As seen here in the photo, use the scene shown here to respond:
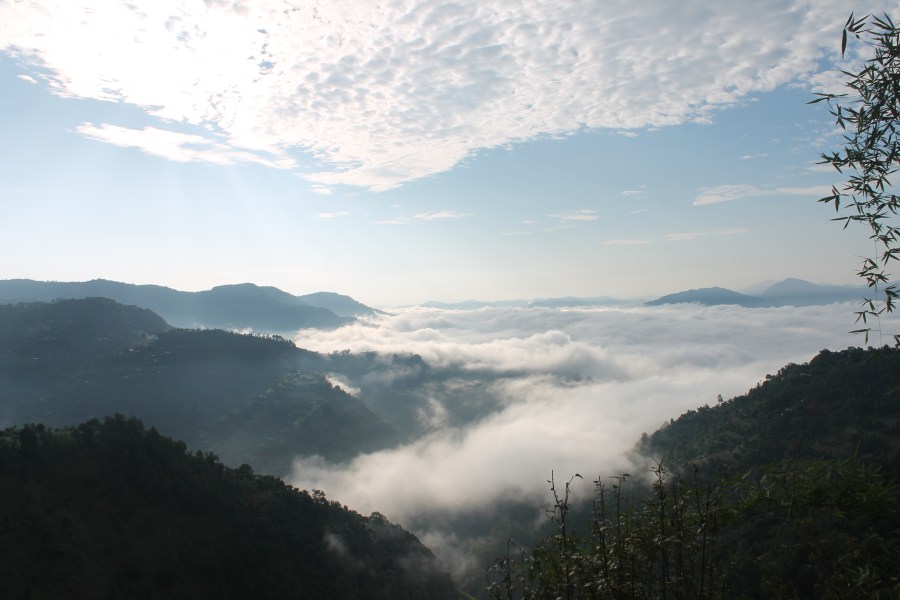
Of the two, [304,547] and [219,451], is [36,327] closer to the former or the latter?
[219,451]

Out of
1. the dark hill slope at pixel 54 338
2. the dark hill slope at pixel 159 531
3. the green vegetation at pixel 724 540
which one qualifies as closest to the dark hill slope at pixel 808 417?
the dark hill slope at pixel 159 531

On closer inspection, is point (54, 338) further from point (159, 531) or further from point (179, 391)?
point (159, 531)

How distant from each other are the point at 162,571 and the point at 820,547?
5774 centimetres

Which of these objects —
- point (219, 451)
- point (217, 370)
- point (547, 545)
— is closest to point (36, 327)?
point (217, 370)

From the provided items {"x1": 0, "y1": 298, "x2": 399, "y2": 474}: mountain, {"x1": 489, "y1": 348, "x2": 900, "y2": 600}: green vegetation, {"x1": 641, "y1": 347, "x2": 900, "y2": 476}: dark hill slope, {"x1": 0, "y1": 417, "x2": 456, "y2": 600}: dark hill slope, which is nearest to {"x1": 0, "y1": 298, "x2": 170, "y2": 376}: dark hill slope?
{"x1": 0, "y1": 298, "x2": 399, "y2": 474}: mountain

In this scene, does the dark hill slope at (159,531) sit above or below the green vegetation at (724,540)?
below

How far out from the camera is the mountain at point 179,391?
492 ft

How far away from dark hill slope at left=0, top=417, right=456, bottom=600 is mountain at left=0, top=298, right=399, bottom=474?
280 ft

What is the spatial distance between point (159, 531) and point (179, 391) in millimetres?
127452

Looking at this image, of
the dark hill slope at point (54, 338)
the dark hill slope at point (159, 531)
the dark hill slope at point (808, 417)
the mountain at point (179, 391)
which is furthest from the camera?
the dark hill slope at point (54, 338)

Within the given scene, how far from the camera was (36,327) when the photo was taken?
18975 cm

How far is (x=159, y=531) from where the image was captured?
52562 mm

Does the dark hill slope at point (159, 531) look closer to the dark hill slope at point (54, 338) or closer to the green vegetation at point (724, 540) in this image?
the green vegetation at point (724, 540)

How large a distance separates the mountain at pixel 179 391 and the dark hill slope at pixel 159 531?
8534cm
